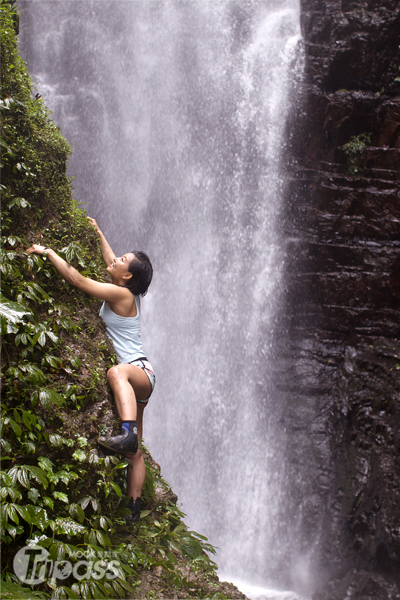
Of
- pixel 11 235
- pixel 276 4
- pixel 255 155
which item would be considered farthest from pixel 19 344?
pixel 276 4

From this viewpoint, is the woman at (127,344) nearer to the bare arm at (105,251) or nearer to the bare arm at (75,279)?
the bare arm at (75,279)

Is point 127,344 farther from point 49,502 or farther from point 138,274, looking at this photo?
point 49,502

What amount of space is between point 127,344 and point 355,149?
8.37 m

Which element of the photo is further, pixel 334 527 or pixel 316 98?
pixel 316 98

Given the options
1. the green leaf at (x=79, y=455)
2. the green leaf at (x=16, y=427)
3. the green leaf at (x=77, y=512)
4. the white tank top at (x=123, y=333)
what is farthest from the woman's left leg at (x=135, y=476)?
the green leaf at (x=16, y=427)

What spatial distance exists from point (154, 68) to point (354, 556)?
11709 millimetres

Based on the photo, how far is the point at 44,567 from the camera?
219cm

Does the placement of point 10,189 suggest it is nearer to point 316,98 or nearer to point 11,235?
point 11,235

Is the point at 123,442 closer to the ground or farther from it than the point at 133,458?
farther from it

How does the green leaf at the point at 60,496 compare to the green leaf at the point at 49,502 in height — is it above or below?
below

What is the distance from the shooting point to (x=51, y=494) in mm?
2480

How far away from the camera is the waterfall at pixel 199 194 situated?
8.99 meters

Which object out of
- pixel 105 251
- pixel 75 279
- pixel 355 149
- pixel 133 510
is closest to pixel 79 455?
pixel 133 510

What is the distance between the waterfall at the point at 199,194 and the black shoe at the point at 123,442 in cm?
644
